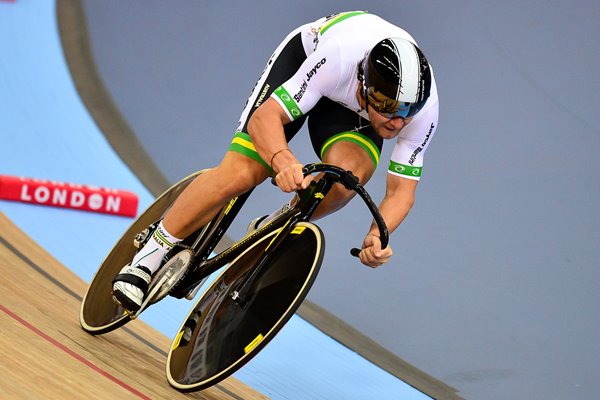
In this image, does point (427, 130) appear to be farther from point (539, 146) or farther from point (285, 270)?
point (539, 146)

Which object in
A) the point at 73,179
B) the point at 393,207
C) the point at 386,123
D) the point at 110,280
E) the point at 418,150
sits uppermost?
the point at 386,123

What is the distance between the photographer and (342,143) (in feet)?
10.2

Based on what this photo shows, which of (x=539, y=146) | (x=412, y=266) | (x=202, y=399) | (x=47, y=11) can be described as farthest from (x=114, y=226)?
(x=47, y=11)

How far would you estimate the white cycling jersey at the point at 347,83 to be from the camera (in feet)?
9.72

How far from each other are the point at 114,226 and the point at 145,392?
2.35m

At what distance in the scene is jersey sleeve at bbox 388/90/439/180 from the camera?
119 inches

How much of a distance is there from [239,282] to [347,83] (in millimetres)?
701

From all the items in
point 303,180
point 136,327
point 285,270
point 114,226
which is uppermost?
point 303,180

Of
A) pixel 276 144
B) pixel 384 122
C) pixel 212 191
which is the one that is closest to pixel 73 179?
pixel 212 191

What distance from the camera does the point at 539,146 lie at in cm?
588

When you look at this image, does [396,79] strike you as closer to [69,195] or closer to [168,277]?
[168,277]

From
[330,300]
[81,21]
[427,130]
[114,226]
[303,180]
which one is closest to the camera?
[303,180]

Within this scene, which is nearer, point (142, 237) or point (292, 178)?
point (292, 178)

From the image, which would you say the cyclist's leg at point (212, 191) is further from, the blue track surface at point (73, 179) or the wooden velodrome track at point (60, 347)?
the blue track surface at point (73, 179)
